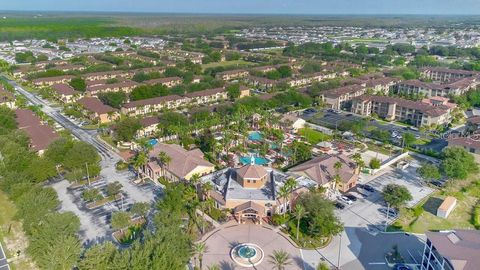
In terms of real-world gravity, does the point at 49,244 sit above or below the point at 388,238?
above

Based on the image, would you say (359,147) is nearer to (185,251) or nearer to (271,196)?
(271,196)

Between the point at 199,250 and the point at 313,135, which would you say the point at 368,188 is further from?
the point at 199,250

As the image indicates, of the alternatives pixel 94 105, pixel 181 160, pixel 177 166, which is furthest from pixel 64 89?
pixel 177 166

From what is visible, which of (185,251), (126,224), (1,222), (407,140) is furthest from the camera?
(407,140)

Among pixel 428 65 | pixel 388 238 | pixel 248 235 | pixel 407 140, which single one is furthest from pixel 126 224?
pixel 428 65

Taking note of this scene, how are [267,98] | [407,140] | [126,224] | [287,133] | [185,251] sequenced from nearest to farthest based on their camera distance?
1. [185,251]
2. [126,224]
3. [407,140]
4. [287,133]
5. [267,98]

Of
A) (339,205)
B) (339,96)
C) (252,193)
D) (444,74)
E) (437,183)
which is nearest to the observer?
(252,193)
